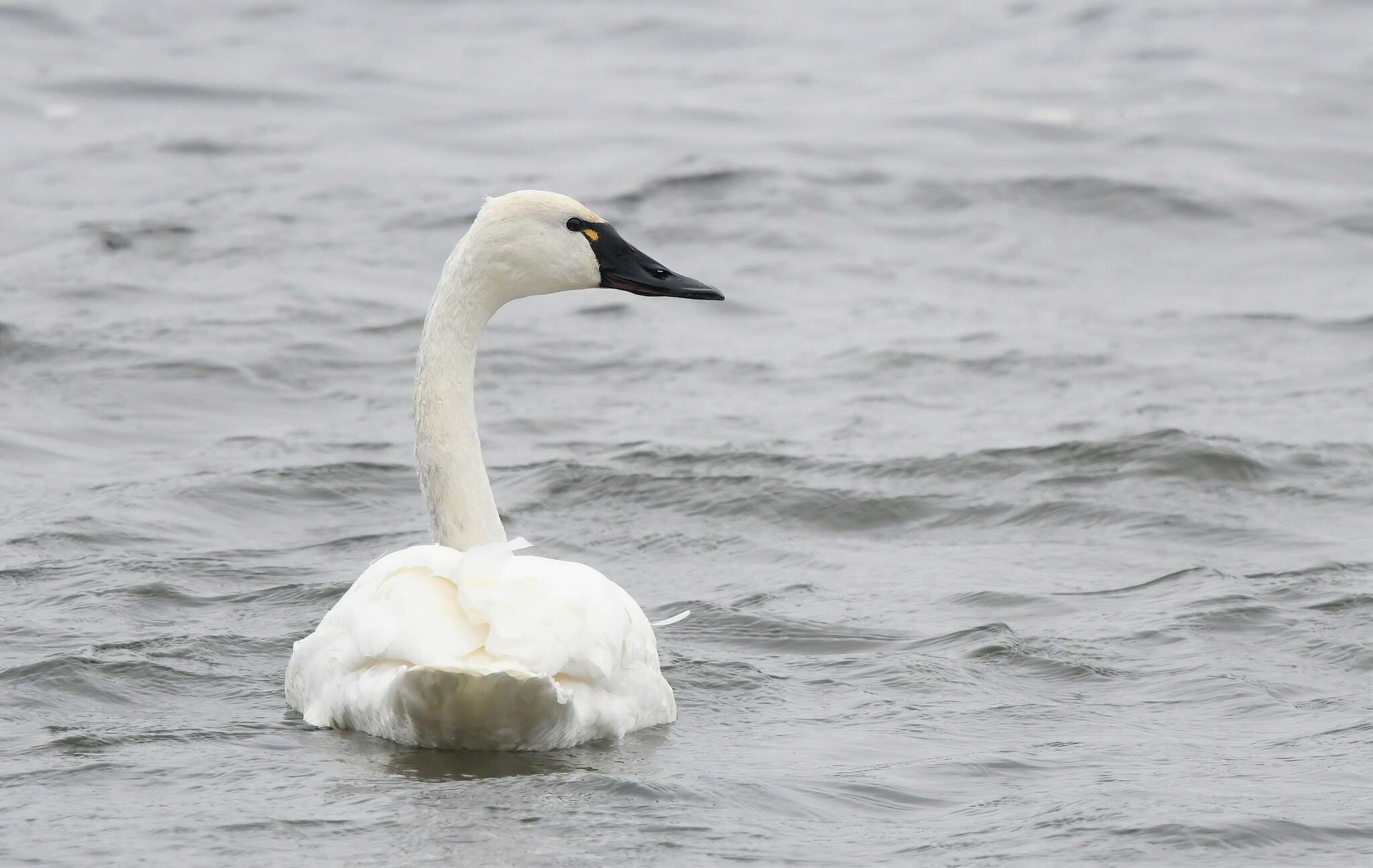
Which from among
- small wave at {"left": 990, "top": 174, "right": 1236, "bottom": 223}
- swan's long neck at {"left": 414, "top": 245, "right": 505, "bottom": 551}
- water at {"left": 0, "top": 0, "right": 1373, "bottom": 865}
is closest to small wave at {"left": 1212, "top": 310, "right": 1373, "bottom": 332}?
water at {"left": 0, "top": 0, "right": 1373, "bottom": 865}

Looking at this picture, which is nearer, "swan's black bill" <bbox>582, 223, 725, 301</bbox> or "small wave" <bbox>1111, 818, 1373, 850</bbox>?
"small wave" <bbox>1111, 818, 1373, 850</bbox>

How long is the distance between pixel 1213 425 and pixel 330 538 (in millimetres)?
4549

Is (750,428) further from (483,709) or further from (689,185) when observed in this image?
(689,185)

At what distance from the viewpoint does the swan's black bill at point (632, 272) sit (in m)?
7.42

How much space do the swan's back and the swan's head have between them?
126 centimetres

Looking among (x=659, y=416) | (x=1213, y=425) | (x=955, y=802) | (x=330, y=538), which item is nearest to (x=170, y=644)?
(x=330, y=538)

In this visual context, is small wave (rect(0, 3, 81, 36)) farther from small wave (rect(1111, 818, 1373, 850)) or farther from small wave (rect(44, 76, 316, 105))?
small wave (rect(1111, 818, 1373, 850))

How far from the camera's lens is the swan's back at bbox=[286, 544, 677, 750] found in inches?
232

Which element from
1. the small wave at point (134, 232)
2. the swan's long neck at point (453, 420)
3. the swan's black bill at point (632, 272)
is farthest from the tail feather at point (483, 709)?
the small wave at point (134, 232)

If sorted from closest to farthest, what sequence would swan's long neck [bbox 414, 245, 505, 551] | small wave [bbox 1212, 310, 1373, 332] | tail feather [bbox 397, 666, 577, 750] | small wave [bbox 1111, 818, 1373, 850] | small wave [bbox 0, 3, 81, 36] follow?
1. small wave [bbox 1111, 818, 1373, 850]
2. tail feather [bbox 397, 666, 577, 750]
3. swan's long neck [bbox 414, 245, 505, 551]
4. small wave [bbox 1212, 310, 1373, 332]
5. small wave [bbox 0, 3, 81, 36]

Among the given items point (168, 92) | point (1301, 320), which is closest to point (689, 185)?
point (1301, 320)

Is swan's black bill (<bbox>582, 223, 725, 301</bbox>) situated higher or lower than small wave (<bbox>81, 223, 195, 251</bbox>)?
higher

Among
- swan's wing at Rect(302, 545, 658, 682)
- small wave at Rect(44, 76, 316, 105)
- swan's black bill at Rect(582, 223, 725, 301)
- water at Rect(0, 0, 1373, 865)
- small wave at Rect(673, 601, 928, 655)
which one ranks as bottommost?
small wave at Rect(673, 601, 928, 655)

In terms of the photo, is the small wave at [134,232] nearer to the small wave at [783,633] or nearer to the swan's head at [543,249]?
the small wave at [783,633]
